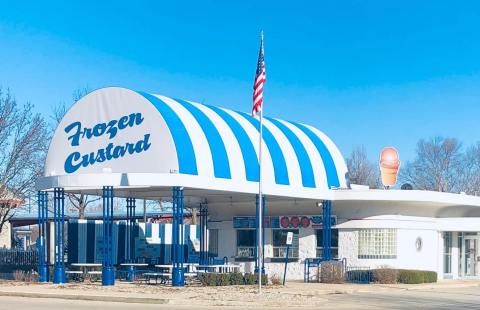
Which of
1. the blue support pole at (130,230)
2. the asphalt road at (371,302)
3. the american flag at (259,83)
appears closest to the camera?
the asphalt road at (371,302)

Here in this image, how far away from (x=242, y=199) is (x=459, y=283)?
11601 mm

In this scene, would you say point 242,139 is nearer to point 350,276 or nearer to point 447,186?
point 350,276

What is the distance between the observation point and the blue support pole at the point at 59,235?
32969mm

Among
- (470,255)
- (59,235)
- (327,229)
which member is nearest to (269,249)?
(327,229)

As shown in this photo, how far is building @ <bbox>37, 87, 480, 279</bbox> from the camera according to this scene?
107 ft

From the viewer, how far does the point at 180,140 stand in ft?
106

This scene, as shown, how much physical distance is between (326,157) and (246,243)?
22.4 feet

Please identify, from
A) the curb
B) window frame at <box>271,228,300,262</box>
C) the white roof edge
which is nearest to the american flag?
the curb

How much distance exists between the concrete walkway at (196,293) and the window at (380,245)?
5382 mm

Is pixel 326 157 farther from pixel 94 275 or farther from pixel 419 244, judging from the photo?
pixel 94 275

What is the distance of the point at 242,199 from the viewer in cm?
4147

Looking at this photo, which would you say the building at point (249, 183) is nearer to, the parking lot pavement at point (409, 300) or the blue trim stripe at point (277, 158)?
the blue trim stripe at point (277, 158)

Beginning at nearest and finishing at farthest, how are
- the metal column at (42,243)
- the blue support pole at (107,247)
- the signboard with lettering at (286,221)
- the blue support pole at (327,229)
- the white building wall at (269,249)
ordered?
the blue support pole at (107,247), the metal column at (42,243), the blue support pole at (327,229), the white building wall at (269,249), the signboard with lettering at (286,221)

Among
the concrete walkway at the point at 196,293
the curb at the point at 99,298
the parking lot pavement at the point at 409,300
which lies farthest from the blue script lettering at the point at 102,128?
the parking lot pavement at the point at 409,300
